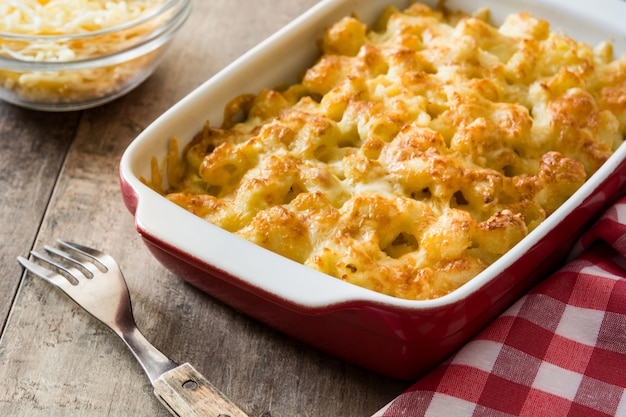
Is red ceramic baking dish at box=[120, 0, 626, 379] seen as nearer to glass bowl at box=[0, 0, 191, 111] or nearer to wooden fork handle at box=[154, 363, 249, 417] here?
wooden fork handle at box=[154, 363, 249, 417]

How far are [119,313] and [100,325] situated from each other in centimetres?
5

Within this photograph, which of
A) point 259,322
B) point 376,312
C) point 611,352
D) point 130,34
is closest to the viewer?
point 376,312

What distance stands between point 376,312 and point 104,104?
126 centimetres

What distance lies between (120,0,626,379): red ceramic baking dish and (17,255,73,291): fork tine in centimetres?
22

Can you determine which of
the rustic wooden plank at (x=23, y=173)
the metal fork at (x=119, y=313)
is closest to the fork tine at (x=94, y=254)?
the metal fork at (x=119, y=313)

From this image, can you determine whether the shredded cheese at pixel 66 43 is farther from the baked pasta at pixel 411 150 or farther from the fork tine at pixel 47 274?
the fork tine at pixel 47 274

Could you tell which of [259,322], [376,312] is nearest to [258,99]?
[259,322]

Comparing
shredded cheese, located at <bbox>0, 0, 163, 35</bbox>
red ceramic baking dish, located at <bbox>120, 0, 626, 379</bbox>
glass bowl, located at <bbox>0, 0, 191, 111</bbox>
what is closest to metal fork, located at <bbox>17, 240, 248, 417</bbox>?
red ceramic baking dish, located at <bbox>120, 0, 626, 379</bbox>

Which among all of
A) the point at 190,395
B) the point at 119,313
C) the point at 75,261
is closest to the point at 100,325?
the point at 119,313

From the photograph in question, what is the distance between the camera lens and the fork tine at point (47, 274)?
1945 millimetres

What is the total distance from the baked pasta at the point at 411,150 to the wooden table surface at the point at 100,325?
206 mm

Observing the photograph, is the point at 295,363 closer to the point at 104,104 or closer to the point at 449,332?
the point at 449,332

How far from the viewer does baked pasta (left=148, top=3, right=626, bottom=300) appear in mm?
1799

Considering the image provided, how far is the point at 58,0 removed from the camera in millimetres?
2438
